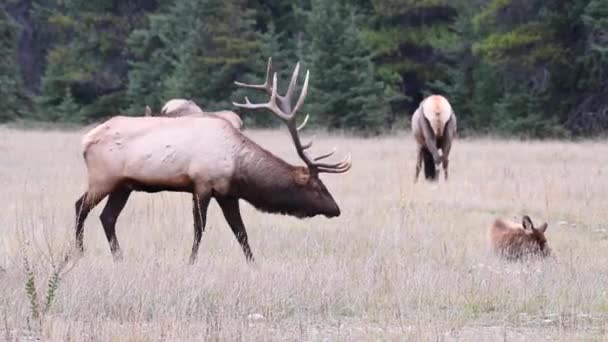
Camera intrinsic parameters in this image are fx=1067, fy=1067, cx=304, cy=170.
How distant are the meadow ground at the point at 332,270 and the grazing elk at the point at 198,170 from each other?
38cm

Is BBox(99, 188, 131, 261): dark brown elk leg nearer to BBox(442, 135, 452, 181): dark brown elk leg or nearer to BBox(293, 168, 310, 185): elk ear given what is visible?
BBox(293, 168, 310, 185): elk ear

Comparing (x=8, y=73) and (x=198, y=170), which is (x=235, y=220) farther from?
(x=8, y=73)

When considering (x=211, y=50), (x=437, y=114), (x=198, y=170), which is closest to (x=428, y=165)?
(x=437, y=114)

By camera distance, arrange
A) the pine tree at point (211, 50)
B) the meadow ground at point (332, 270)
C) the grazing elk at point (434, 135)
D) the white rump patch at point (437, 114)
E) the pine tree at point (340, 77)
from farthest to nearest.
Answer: the pine tree at point (211, 50), the pine tree at point (340, 77), the white rump patch at point (437, 114), the grazing elk at point (434, 135), the meadow ground at point (332, 270)

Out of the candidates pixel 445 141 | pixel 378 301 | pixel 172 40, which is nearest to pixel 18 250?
pixel 378 301

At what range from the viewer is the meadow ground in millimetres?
5906

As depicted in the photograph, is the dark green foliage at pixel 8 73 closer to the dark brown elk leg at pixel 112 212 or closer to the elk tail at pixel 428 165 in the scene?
the elk tail at pixel 428 165

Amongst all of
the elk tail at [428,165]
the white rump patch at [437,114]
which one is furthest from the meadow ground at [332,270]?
the white rump patch at [437,114]

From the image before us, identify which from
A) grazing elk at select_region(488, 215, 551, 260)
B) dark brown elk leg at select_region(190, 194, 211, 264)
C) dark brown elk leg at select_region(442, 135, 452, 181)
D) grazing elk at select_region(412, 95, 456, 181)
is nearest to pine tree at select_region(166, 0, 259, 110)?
grazing elk at select_region(412, 95, 456, 181)

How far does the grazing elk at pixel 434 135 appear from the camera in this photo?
1509 centimetres

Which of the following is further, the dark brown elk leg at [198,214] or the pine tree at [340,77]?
the pine tree at [340,77]

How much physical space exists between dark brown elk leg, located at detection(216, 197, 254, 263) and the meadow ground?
13cm

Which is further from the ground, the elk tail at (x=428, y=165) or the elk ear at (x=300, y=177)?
the elk ear at (x=300, y=177)

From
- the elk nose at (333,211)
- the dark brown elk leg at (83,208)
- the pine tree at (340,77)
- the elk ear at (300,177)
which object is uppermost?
the elk ear at (300,177)
